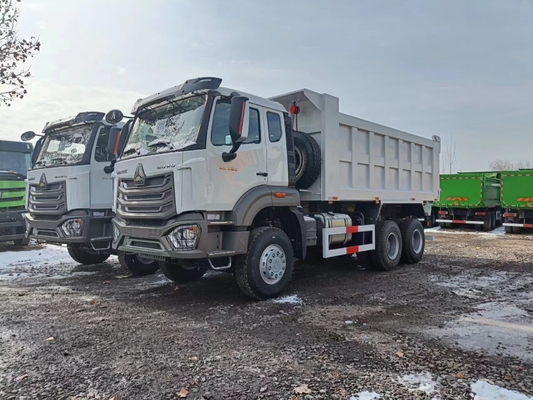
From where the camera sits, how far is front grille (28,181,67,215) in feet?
25.8

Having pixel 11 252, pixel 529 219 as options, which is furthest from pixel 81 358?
pixel 529 219

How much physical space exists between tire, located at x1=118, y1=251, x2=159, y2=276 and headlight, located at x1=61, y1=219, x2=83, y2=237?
871 millimetres

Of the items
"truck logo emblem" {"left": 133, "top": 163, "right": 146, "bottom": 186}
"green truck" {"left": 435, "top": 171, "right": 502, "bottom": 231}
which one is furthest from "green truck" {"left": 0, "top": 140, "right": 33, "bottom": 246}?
"green truck" {"left": 435, "top": 171, "right": 502, "bottom": 231}

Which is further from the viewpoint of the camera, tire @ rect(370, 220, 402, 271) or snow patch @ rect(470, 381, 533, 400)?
tire @ rect(370, 220, 402, 271)

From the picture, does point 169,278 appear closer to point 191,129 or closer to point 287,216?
point 287,216

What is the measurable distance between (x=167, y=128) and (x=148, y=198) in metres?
1.03

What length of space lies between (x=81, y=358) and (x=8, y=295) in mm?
3498

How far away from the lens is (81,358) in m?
3.89

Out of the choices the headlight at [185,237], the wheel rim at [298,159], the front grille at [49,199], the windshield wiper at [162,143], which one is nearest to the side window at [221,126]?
the windshield wiper at [162,143]

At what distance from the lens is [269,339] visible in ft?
14.3

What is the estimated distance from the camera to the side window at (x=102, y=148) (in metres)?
8.21

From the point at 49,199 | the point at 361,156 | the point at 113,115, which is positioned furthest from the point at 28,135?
the point at 361,156

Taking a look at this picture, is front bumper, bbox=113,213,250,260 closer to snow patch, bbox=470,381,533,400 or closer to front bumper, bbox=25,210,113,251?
front bumper, bbox=25,210,113,251

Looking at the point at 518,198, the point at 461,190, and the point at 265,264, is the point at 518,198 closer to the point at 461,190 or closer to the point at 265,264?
the point at 461,190
